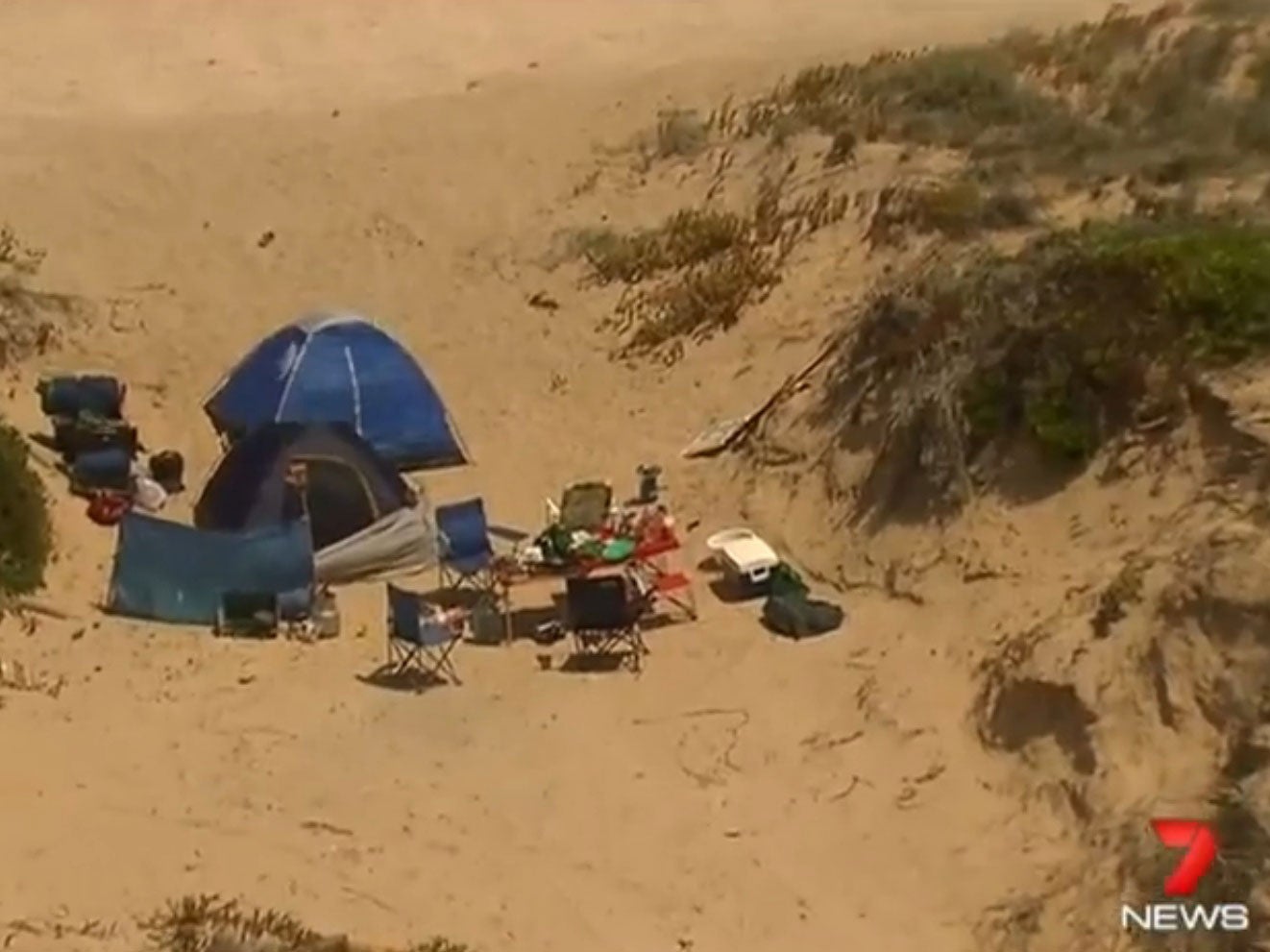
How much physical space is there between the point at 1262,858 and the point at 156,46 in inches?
776

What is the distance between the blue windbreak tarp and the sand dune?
26 cm

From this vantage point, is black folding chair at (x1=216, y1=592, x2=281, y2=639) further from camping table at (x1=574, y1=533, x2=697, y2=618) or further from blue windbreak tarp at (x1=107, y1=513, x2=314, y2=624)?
camping table at (x1=574, y1=533, x2=697, y2=618)

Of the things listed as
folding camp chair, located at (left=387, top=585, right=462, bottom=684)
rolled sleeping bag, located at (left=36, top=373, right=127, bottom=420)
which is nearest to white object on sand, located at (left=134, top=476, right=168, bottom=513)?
rolled sleeping bag, located at (left=36, top=373, right=127, bottom=420)

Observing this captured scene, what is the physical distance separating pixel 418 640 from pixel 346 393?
12.2 feet

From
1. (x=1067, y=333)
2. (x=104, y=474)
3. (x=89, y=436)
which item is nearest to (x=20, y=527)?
(x=104, y=474)

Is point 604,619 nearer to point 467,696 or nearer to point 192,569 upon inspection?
point 467,696

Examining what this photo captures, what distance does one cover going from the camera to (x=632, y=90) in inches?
875

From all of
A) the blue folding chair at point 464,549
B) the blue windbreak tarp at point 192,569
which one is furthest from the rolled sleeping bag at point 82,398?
the blue folding chair at point 464,549

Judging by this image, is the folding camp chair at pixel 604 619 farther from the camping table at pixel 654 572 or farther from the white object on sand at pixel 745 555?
the white object on sand at pixel 745 555

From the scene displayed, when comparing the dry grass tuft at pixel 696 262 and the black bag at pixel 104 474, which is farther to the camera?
the dry grass tuft at pixel 696 262

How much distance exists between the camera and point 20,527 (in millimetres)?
14602

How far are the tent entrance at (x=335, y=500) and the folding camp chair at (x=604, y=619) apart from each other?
2.08 metres

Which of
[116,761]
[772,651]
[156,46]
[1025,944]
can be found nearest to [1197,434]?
[772,651]

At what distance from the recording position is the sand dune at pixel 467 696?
11328 mm
